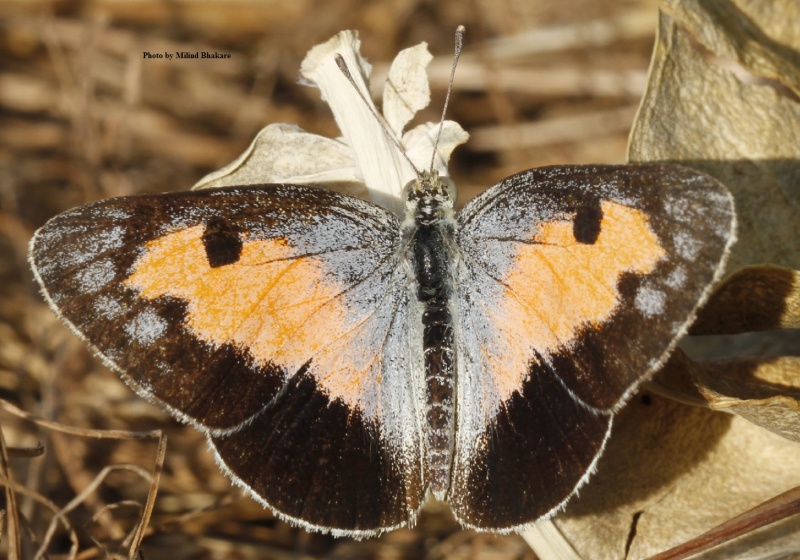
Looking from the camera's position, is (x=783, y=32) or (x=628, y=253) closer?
(x=628, y=253)

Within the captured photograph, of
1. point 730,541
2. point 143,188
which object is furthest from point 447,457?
point 143,188

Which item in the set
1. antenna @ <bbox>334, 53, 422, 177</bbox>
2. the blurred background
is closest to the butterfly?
antenna @ <bbox>334, 53, 422, 177</bbox>

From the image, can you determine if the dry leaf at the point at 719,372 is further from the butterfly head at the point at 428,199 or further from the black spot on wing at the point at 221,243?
the black spot on wing at the point at 221,243

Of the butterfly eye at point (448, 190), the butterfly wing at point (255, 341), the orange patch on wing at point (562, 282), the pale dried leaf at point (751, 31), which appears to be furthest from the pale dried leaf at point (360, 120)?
the pale dried leaf at point (751, 31)

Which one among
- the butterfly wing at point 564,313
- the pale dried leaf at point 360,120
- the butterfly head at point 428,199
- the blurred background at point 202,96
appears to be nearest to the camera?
the butterfly wing at point 564,313

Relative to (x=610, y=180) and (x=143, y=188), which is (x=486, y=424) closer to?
(x=610, y=180)

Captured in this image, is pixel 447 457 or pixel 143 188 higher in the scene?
pixel 143 188

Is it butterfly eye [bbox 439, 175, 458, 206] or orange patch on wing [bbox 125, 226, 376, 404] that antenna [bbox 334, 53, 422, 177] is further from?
orange patch on wing [bbox 125, 226, 376, 404]
